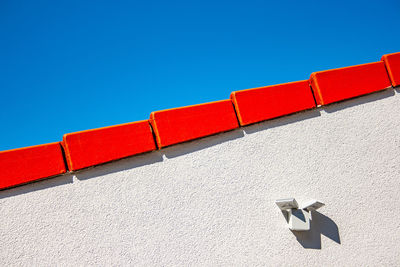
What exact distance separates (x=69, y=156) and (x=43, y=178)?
0.54 feet

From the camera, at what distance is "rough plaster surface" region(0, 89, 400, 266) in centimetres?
143

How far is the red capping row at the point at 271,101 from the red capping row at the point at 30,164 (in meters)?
1.04

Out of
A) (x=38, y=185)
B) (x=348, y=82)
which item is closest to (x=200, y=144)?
(x=38, y=185)

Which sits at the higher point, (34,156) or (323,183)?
(34,156)

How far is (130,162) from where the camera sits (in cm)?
156

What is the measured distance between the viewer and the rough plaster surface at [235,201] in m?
1.43

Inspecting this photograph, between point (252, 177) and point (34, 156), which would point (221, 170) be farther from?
point (34, 156)

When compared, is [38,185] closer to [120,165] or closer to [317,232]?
[120,165]

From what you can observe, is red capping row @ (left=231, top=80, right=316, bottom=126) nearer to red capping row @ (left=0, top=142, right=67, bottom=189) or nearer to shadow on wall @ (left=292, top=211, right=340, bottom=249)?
shadow on wall @ (left=292, top=211, right=340, bottom=249)

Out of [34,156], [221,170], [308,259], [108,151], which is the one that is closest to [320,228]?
[308,259]

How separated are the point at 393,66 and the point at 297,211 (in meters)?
1.31

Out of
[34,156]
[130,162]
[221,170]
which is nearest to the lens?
[34,156]

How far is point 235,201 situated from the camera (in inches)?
64.6

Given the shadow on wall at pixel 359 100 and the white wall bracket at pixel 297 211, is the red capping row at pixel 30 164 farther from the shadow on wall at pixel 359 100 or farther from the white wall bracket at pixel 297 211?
the shadow on wall at pixel 359 100
